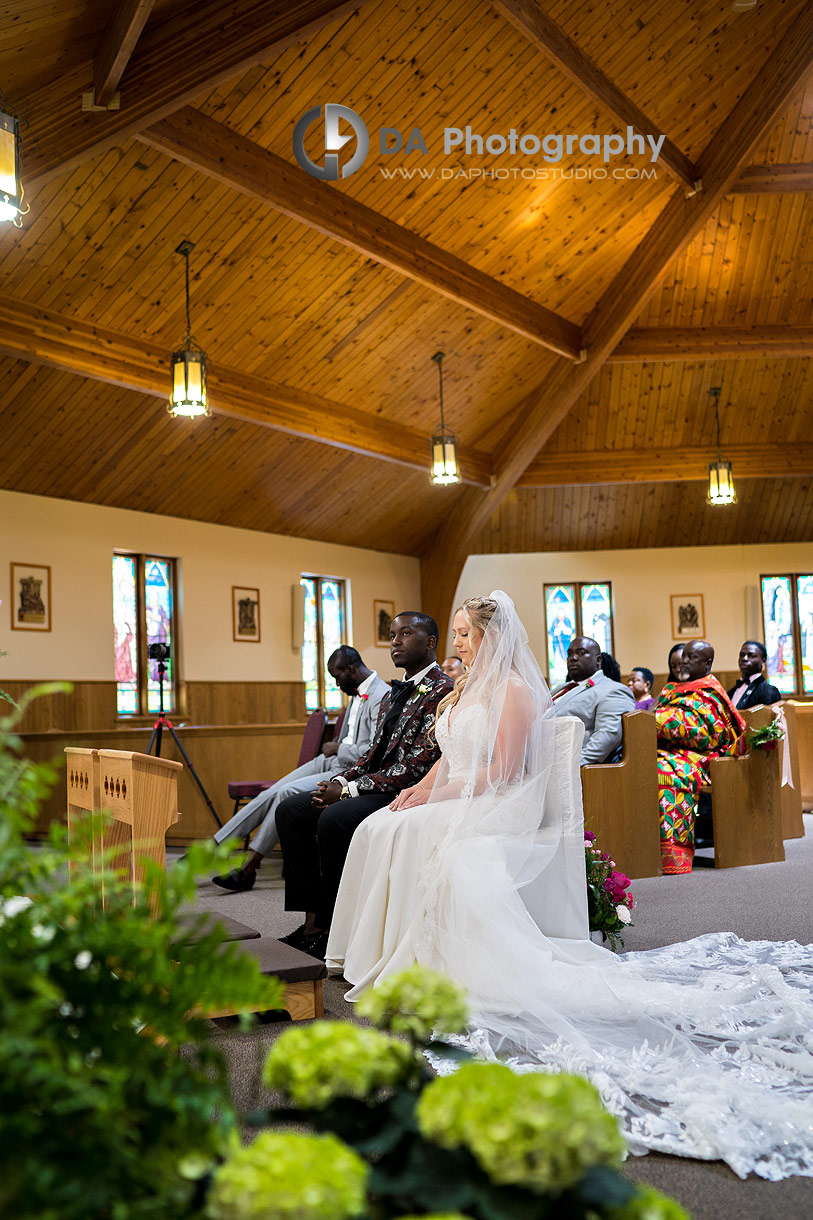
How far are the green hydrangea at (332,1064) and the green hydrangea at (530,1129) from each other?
0.37 feet

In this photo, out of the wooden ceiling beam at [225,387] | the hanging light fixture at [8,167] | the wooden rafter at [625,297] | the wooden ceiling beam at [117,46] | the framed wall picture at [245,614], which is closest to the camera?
the hanging light fixture at [8,167]

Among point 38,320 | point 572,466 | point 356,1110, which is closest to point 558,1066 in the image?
point 356,1110

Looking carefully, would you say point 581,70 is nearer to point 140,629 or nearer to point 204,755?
point 204,755

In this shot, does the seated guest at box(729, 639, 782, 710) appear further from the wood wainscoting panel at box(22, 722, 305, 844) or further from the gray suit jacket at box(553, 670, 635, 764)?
the wood wainscoting panel at box(22, 722, 305, 844)

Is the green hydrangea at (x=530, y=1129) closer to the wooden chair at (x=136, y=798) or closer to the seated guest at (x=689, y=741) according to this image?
the wooden chair at (x=136, y=798)

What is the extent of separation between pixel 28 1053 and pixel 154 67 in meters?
5.68

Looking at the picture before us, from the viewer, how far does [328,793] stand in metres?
4.30

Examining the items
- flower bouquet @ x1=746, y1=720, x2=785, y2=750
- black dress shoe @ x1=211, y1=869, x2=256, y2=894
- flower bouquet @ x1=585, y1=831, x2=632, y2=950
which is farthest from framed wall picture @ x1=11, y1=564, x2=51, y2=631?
flower bouquet @ x1=585, y1=831, x2=632, y2=950

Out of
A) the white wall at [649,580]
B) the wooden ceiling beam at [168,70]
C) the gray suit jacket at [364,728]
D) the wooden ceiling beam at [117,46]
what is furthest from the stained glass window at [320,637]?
the wooden ceiling beam at [117,46]

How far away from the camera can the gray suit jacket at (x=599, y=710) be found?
6262 mm

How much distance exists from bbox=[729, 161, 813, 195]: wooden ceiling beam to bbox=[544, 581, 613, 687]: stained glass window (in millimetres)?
6037

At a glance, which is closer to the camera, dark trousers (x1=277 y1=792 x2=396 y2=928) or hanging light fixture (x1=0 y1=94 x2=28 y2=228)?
hanging light fixture (x1=0 y1=94 x2=28 y2=228)

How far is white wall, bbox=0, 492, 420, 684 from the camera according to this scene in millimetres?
9414

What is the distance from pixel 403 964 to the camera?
3.47 metres
